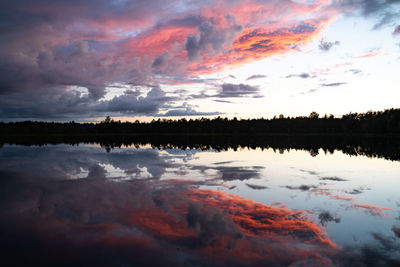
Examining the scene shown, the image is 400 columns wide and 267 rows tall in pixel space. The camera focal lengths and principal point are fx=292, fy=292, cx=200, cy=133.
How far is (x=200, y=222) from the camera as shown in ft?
36.8

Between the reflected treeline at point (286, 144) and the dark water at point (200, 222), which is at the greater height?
the reflected treeline at point (286, 144)

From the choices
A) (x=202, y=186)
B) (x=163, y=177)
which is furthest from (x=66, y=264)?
(x=163, y=177)

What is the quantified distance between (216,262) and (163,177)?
47.6 ft

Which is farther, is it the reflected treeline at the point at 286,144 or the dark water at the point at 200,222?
the reflected treeline at the point at 286,144

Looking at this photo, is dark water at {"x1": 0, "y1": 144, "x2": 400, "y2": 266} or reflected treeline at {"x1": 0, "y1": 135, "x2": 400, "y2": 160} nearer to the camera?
dark water at {"x1": 0, "y1": 144, "x2": 400, "y2": 266}

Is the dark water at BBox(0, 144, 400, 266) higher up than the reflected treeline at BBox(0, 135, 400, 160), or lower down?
lower down

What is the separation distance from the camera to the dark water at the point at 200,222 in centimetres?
823

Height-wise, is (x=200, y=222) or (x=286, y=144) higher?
(x=286, y=144)

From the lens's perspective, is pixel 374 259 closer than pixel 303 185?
Yes

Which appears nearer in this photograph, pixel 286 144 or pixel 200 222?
pixel 200 222

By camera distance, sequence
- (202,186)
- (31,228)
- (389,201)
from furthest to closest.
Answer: (202,186) → (389,201) → (31,228)

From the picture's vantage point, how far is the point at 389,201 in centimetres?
1503

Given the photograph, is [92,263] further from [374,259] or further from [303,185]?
[303,185]

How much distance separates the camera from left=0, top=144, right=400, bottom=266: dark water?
8227 mm
